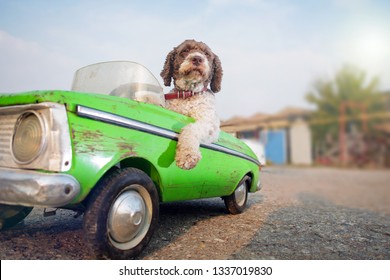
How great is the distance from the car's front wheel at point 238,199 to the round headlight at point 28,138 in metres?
2.40

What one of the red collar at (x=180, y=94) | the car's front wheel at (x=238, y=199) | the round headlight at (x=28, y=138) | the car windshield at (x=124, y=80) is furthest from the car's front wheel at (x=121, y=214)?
the car's front wheel at (x=238, y=199)

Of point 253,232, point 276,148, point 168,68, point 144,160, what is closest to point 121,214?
point 144,160

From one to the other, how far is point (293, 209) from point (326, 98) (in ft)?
7.14

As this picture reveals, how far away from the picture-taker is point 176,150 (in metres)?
2.54

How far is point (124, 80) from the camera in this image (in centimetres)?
288

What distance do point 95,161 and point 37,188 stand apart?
339 mm

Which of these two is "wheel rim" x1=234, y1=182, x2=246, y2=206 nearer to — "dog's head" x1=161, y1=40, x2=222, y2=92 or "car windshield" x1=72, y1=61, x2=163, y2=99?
"dog's head" x1=161, y1=40, x2=222, y2=92

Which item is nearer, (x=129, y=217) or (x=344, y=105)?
(x=129, y=217)

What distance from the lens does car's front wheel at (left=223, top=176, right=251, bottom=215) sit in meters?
3.78

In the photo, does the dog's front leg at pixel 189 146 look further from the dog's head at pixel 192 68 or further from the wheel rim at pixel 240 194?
the wheel rim at pixel 240 194

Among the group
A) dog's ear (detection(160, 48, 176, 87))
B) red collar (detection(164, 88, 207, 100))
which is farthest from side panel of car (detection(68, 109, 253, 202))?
dog's ear (detection(160, 48, 176, 87))

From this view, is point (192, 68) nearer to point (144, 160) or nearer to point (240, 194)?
point (144, 160)
